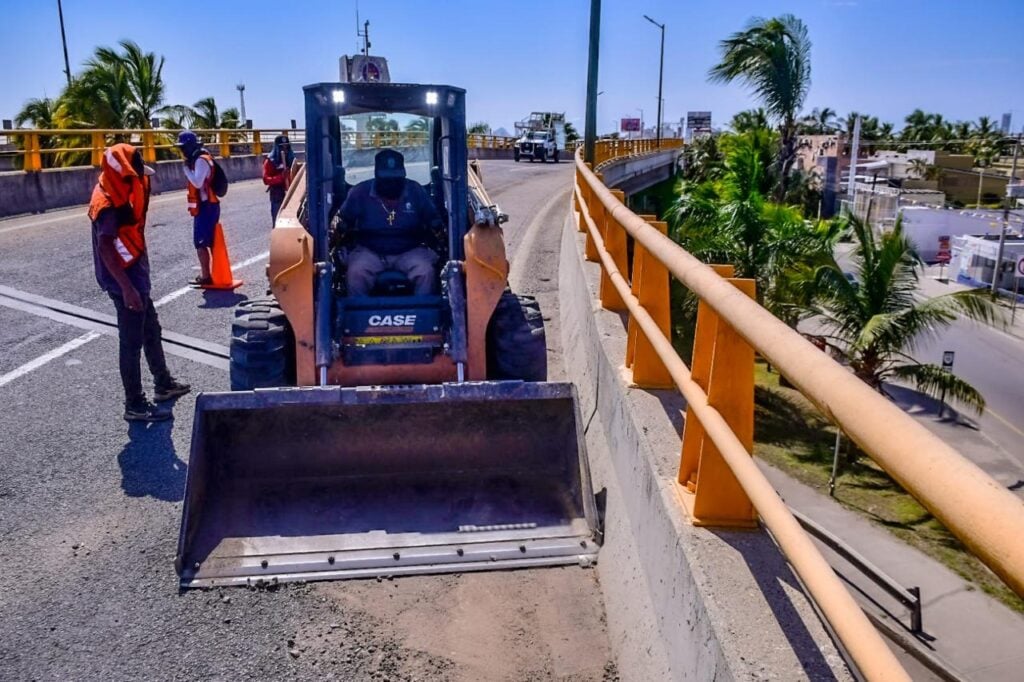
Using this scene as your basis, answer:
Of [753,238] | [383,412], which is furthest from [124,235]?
[753,238]

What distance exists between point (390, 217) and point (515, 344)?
4.44ft

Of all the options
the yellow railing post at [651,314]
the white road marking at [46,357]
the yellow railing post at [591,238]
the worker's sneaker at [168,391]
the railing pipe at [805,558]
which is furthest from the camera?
the yellow railing post at [591,238]

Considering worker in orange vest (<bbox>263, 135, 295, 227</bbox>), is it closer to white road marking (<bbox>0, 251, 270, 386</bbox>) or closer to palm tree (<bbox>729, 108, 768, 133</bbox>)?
white road marking (<bbox>0, 251, 270, 386</bbox>)

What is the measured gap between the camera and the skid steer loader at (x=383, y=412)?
428cm

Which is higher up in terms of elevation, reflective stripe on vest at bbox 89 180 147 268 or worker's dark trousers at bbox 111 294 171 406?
reflective stripe on vest at bbox 89 180 147 268

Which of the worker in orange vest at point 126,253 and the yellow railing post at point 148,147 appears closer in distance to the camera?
the worker in orange vest at point 126,253

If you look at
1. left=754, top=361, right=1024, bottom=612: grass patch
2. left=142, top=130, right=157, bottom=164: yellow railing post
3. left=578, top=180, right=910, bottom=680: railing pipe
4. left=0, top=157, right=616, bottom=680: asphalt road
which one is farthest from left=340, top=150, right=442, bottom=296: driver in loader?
left=142, top=130, right=157, bottom=164: yellow railing post

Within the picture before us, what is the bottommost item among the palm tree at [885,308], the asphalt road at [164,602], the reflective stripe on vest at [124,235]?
the palm tree at [885,308]

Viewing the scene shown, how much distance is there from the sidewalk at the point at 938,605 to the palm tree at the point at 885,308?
2.89 m

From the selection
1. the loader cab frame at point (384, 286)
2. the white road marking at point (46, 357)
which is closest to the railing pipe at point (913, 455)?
the loader cab frame at point (384, 286)

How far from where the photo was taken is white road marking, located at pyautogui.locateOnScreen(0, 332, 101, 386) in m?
6.98

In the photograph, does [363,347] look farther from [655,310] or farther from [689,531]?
[689,531]

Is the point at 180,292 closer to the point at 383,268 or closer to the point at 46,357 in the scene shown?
the point at 46,357

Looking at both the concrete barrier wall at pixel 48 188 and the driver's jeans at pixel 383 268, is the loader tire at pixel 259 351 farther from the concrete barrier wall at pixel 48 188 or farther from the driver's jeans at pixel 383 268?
the concrete barrier wall at pixel 48 188
